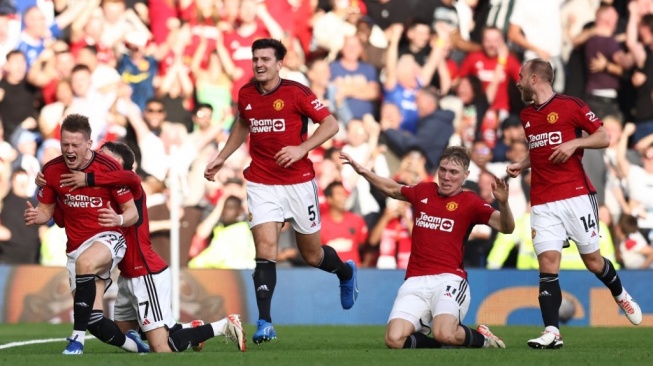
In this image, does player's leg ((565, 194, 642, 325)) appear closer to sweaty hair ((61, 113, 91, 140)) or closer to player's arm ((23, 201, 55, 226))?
sweaty hair ((61, 113, 91, 140))

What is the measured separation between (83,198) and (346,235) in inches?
254

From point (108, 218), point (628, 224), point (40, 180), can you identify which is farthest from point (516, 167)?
point (628, 224)

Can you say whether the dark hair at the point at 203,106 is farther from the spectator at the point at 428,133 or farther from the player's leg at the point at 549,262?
the player's leg at the point at 549,262

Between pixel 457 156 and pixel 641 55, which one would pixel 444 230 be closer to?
pixel 457 156

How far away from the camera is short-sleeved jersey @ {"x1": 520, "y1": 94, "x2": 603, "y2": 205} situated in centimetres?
950

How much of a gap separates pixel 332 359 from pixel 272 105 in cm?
266

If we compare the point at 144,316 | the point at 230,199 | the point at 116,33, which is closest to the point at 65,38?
the point at 116,33

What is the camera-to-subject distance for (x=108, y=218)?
27.8 feet

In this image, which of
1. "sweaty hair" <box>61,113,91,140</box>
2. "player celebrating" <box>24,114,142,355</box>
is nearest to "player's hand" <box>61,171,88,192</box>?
"player celebrating" <box>24,114,142,355</box>

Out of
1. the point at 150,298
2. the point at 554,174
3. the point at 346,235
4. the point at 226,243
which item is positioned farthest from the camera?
the point at 346,235

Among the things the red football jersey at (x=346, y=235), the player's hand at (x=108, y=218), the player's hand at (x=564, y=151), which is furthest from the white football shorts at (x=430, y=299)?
the red football jersey at (x=346, y=235)

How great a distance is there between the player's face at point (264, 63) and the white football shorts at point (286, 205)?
2.97 ft

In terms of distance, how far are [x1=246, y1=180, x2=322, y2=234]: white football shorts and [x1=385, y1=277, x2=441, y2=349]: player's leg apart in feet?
3.53

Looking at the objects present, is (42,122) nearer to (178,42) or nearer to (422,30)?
(178,42)
